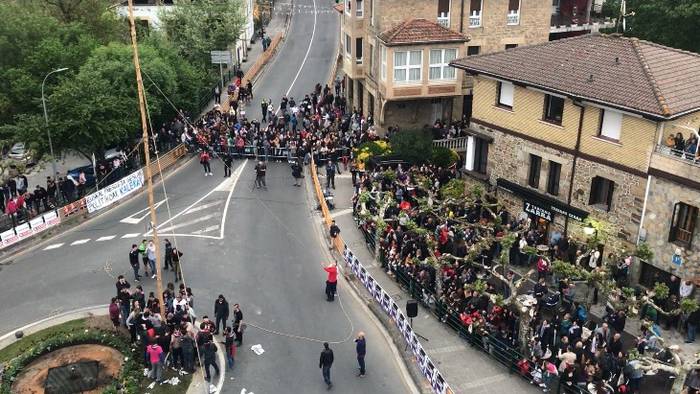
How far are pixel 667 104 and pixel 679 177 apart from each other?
9.02 feet

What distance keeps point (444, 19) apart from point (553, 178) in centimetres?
1679

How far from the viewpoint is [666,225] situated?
85.4 feet

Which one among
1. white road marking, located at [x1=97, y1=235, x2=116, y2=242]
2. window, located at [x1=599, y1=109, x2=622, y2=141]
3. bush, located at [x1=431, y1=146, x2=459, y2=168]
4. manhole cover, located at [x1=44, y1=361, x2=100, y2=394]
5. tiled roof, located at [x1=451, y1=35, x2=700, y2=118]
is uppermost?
tiled roof, located at [x1=451, y1=35, x2=700, y2=118]

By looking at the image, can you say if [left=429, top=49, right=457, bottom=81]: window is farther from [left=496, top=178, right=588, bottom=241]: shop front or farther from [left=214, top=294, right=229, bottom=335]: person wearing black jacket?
[left=214, top=294, right=229, bottom=335]: person wearing black jacket

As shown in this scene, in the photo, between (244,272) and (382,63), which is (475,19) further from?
(244,272)

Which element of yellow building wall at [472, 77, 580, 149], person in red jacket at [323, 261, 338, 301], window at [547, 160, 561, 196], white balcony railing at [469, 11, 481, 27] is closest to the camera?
person in red jacket at [323, 261, 338, 301]

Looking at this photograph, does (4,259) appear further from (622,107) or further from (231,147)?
(622,107)

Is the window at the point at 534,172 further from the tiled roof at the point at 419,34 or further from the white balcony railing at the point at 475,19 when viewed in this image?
the white balcony railing at the point at 475,19

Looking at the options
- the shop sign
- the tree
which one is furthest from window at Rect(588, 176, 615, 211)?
the tree

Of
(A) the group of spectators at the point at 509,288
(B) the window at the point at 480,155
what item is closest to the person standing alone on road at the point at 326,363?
(A) the group of spectators at the point at 509,288

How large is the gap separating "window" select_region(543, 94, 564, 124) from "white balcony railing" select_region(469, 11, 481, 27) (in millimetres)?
15613

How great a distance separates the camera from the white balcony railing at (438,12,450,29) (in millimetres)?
43375

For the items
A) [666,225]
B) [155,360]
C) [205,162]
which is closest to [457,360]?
[666,225]

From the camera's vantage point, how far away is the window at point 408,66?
41.2 meters
